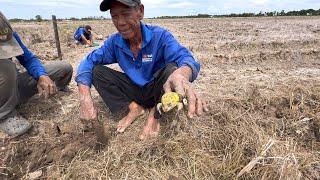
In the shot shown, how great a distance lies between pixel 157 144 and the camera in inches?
106

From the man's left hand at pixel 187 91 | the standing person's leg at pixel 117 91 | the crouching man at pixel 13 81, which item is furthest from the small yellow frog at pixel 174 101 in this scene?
the crouching man at pixel 13 81

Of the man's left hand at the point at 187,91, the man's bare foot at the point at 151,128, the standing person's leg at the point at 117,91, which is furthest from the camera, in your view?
the standing person's leg at the point at 117,91

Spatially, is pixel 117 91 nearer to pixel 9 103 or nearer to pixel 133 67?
pixel 133 67

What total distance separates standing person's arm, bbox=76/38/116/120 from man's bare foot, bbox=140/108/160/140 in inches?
16.4

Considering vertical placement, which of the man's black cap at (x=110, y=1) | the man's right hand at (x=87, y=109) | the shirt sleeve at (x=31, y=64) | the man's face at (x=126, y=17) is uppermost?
the man's black cap at (x=110, y=1)

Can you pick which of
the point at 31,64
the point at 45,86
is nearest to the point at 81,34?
the point at 31,64

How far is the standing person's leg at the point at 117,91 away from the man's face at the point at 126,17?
17.5 inches

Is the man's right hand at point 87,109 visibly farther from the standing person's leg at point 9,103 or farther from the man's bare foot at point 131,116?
the standing person's leg at point 9,103

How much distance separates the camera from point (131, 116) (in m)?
3.14

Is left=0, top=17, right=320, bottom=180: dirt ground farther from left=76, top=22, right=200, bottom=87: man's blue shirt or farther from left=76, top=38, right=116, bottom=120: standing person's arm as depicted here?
left=76, top=22, right=200, bottom=87: man's blue shirt

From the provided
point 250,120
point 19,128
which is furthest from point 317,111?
point 19,128

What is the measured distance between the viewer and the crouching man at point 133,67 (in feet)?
9.05

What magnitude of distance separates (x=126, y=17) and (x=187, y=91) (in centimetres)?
94

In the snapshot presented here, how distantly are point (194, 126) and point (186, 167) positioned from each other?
1.39 feet
